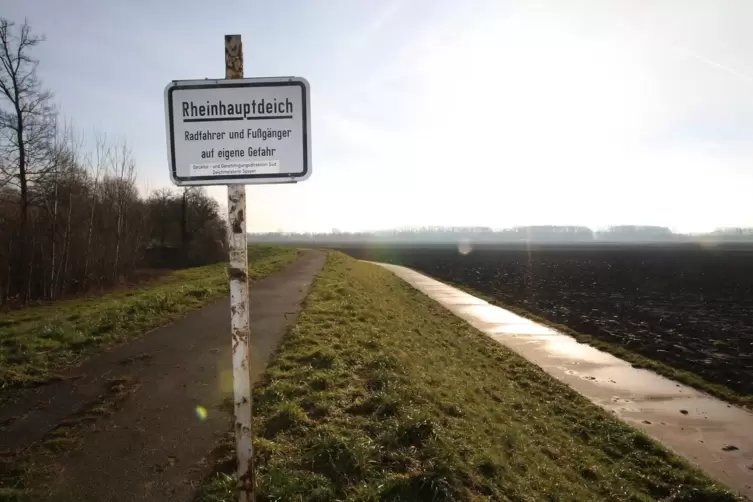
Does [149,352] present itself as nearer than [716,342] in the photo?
Yes

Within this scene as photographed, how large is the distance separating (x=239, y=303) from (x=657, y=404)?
54.3 feet

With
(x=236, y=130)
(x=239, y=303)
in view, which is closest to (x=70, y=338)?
(x=239, y=303)

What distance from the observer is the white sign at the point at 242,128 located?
123 inches

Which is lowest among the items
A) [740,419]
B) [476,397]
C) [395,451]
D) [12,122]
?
[740,419]

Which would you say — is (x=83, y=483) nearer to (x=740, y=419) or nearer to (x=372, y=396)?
(x=372, y=396)

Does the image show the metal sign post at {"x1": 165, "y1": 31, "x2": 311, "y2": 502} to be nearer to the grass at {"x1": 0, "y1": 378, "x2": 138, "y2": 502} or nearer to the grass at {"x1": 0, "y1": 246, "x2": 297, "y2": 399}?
the grass at {"x1": 0, "y1": 378, "x2": 138, "y2": 502}

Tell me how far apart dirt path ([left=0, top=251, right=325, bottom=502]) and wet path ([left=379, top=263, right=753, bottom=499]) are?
11.1 m

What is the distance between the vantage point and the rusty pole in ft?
10.3

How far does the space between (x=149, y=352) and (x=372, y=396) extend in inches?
197

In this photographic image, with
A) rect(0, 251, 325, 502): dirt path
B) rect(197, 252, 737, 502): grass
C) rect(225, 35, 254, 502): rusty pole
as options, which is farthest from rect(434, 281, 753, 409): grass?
rect(225, 35, 254, 502): rusty pole

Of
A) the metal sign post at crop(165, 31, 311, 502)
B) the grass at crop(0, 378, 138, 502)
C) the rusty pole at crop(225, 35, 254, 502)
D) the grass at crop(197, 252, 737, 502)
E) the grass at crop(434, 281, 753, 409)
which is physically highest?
the metal sign post at crop(165, 31, 311, 502)

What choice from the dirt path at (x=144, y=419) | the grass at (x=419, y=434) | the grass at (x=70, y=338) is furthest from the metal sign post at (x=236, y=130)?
the grass at (x=70, y=338)

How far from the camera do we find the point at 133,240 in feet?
118

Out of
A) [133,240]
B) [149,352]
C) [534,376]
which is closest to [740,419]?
[534,376]
